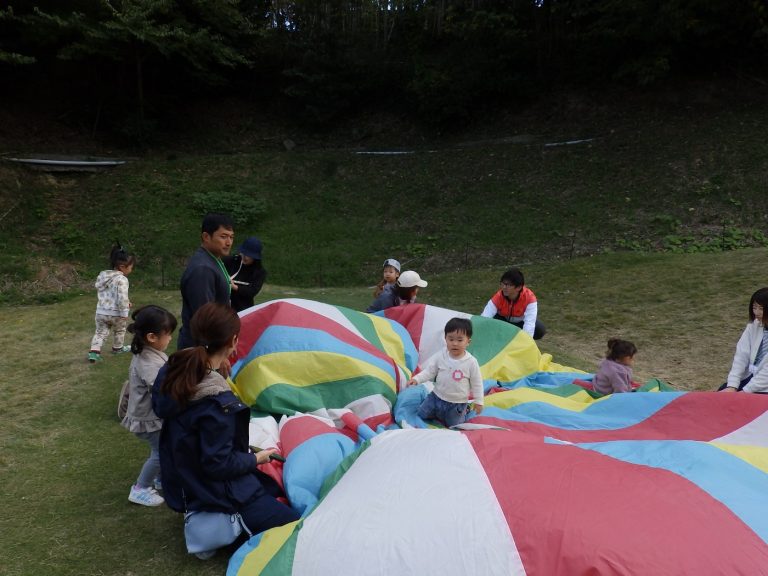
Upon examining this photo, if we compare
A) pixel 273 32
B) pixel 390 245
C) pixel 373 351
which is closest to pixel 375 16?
pixel 273 32

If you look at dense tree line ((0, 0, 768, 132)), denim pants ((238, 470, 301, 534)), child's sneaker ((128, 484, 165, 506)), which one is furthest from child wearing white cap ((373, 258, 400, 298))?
dense tree line ((0, 0, 768, 132))

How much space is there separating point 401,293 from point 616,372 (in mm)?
2340

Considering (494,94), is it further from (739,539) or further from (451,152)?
(739,539)

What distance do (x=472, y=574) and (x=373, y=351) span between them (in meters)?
2.58

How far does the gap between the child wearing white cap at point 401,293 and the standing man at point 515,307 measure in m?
0.76

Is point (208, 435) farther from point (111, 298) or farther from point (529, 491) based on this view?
point (111, 298)

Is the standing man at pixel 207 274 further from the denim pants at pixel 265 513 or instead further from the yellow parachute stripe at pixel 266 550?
the yellow parachute stripe at pixel 266 550

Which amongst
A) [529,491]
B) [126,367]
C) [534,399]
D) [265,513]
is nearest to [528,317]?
[534,399]

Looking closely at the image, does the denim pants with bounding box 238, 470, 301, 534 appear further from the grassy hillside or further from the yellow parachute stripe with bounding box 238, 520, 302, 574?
the grassy hillside

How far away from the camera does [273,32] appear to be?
22.6m

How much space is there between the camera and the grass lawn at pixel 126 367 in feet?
9.57

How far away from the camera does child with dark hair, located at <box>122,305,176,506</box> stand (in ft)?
10.4

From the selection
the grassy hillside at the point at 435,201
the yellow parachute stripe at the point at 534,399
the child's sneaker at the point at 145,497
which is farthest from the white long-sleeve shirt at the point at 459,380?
the grassy hillside at the point at 435,201

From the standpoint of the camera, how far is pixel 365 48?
71.3ft
